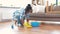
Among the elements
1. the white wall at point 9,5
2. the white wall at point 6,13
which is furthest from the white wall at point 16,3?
the white wall at point 6,13

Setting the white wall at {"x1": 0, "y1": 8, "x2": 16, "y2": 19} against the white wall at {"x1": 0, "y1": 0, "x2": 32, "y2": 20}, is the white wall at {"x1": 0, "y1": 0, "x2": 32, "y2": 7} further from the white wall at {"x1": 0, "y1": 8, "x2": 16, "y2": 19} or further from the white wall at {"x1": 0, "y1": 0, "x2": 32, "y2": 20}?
the white wall at {"x1": 0, "y1": 8, "x2": 16, "y2": 19}

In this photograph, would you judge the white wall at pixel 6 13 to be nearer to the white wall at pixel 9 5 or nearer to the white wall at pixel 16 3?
the white wall at pixel 9 5

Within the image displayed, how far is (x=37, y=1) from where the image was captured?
6191mm

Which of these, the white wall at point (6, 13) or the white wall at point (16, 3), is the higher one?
the white wall at point (16, 3)

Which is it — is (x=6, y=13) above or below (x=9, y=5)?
below

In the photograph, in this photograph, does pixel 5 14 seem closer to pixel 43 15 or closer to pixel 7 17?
pixel 7 17

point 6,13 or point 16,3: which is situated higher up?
point 16,3

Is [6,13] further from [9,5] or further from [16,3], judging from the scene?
[16,3]

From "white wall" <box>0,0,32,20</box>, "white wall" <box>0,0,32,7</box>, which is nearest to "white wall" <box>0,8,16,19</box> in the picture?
"white wall" <box>0,0,32,20</box>

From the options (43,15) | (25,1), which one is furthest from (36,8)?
(25,1)

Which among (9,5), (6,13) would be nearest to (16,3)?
(9,5)

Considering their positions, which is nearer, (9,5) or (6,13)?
(6,13)

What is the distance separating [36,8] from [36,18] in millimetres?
486

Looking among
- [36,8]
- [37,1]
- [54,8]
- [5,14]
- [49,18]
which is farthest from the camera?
[37,1]
